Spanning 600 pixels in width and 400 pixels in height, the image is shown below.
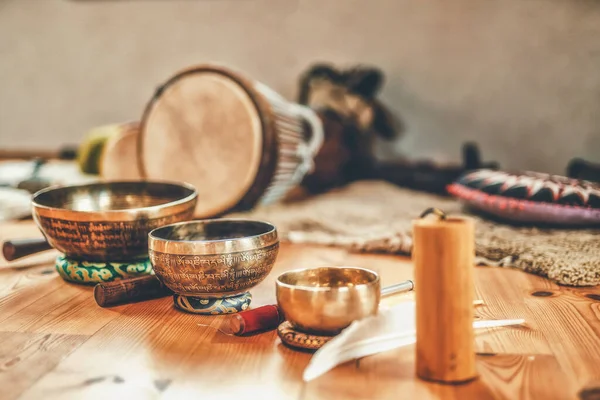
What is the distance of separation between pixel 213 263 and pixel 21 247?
26.9 inches

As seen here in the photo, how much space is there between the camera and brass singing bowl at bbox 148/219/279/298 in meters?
1.07

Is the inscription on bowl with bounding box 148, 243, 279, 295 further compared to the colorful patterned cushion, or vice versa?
the colorful patterned cushion

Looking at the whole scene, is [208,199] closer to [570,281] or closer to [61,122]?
[570,281]

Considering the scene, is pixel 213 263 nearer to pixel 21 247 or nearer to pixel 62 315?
pixel 62 315

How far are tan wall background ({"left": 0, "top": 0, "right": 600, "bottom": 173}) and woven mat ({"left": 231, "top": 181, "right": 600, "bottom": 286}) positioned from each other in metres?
0.78

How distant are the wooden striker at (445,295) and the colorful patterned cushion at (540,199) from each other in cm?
120

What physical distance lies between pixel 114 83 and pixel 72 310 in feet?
9.78

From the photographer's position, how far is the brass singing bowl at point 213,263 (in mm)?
1074

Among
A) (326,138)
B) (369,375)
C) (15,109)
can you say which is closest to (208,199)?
(326,138)

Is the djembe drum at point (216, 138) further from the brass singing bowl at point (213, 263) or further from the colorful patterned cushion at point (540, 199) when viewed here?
the brass singing bowl at point (213, 263)

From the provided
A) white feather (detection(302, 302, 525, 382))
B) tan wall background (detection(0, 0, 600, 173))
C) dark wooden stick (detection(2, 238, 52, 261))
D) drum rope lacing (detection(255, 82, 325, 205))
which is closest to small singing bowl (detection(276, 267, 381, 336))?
white feather (detection(302, 302, 525, 382))

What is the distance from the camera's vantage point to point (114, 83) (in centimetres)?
392

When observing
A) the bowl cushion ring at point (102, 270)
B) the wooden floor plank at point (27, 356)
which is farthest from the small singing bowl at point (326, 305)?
the bowl cushion ring at point (102, 270)

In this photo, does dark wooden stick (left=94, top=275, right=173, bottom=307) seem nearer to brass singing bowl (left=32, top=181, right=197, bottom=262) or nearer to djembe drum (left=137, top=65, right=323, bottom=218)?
brass singing bowl (left=32, top=181, right=197, bottom=262)
